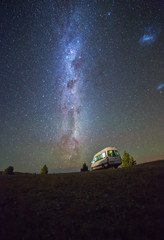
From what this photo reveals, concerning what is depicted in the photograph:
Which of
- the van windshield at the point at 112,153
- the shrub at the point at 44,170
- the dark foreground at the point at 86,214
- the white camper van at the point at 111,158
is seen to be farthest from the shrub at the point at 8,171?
the dark foreground at the point at 86,214

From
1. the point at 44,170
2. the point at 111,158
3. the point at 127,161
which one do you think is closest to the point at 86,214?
the point at 111,158

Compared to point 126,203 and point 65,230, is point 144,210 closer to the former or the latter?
point 126,203

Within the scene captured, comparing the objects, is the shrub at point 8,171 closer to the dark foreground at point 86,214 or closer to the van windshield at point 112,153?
the van windshield at point 112,153

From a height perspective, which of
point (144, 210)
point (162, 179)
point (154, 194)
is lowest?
point (144, 210)

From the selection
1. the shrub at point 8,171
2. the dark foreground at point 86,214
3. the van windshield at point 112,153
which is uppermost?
the van windshield at point 112,153

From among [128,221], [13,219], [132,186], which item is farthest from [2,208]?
[132,186]

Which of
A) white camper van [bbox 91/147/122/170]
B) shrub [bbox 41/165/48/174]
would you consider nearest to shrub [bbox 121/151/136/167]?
white camper van [bbox 91/147/122/170]

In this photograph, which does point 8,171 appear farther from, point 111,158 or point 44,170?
point 111,158

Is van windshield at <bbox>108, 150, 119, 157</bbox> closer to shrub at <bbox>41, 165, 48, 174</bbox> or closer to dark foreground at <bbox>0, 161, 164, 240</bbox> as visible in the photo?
dark foreground at <bbox>0, 161, 164, 240</bbox>

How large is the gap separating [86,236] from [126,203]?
2.26 metres

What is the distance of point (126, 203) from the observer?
4883 millimetres

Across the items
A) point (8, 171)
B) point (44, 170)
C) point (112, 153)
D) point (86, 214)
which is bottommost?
point (86, 214)

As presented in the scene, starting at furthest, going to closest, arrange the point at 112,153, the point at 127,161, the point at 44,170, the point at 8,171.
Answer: the point at 44,170 < the point at 127,161 < the point at 8,171 < the point at 112,153

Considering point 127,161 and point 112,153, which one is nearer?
point 112,153
